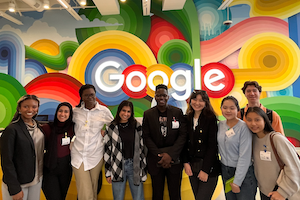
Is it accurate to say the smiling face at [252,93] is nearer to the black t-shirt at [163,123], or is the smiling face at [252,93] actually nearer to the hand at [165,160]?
the black t-shirt at [163,123]

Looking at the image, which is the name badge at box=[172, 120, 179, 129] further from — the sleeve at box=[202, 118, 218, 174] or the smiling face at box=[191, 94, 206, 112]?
the sleeve at box=[202, 118, 218, 174]

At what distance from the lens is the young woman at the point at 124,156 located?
86.5 inches

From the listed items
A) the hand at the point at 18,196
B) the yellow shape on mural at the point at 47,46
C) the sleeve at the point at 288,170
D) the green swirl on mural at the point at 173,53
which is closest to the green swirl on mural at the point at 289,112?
the green swirl on mural at the point at 173,53

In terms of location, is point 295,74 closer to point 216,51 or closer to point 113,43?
point 216,51

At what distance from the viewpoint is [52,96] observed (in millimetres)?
4430

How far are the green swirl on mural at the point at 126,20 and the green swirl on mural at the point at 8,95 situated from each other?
6.48 ft

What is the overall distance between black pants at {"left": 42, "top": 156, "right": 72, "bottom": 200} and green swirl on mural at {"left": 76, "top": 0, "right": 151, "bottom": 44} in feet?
10.6

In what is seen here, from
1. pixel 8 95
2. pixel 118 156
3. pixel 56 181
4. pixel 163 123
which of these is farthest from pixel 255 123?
pixel 8 95

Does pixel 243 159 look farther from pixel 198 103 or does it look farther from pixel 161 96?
pixel 161 96

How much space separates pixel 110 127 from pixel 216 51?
328 centimetres

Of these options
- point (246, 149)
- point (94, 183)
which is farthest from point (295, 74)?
point (94, 183)

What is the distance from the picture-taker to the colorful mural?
4.26 meters

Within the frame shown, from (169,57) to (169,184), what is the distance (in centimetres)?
297

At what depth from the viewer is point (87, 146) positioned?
7.46ft
